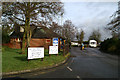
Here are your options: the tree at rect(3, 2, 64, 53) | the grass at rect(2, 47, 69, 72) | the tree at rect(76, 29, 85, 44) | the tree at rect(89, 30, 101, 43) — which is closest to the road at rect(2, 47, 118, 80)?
the grass at rect(2, 47, 69, 72)

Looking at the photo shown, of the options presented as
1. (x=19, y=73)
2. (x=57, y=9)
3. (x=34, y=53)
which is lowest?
(x=19, y=73)

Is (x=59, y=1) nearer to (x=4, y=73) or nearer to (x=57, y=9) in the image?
(x=57, y=9)

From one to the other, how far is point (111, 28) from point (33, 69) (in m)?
19.7

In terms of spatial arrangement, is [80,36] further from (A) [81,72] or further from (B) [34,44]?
(A) [81,72]

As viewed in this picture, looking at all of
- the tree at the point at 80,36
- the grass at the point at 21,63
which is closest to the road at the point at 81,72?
the grass at the point at 21,63

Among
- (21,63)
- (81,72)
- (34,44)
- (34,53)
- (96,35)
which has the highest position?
(96,35)

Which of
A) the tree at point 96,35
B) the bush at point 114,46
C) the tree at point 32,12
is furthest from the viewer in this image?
the tree at point 96,35

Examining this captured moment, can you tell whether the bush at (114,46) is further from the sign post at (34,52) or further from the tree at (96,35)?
the tree at (96,35)

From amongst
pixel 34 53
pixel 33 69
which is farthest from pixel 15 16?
pixel 33 69

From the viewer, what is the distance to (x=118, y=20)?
68.6ft

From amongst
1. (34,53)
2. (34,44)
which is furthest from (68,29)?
(34,53)

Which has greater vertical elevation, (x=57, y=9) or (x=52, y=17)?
(x=57, y=9)

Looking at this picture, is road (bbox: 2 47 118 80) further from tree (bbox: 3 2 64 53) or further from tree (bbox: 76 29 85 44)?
tree (bbox: 76 29 85 44)

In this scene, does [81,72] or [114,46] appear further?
[114,46]
